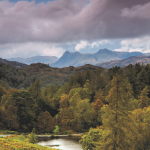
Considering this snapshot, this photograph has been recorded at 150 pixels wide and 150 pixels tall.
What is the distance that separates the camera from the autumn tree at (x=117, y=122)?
22984 mm

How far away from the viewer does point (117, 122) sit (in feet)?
76.3

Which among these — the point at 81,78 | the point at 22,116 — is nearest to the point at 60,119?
the point at 22,116

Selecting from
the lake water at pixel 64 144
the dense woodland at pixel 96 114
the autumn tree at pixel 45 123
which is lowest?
the lake water at pixel 64 144

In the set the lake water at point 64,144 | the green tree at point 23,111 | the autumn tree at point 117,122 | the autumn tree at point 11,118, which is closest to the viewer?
the autumn tree at point 117,122

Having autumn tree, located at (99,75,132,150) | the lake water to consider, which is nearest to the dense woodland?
autumn tree, located at (99,75,132,150)

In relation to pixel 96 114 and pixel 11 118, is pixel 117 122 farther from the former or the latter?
pixel 96 114

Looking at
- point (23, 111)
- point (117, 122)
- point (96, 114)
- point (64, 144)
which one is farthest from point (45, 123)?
point (117, 122)

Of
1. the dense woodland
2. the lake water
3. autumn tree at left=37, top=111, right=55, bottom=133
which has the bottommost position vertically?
the lake water

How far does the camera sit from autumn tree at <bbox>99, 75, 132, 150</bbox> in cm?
2298

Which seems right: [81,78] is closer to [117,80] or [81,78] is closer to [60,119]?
[60,119]

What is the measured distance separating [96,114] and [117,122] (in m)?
46.6

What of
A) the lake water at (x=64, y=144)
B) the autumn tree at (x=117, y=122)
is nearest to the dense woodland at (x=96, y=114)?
the autumn tree at (x=117, y=122)

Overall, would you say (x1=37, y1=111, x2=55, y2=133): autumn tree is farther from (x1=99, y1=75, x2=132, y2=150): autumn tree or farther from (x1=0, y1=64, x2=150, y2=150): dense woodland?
(x1=99, y1=75, x2=132, y2=150): autumn tree

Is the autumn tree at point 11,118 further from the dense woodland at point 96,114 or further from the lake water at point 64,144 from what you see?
the lake water at point 64,144
